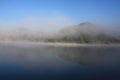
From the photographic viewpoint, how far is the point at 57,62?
2971 millimetres

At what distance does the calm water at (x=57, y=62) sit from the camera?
110 inches

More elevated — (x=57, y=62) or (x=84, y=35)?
(x=84, y=35)

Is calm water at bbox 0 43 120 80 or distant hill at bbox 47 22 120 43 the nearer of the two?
calm water at bbox 0 43 120 80

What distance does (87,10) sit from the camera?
10.0ft

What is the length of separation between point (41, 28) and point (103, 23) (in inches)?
34.2

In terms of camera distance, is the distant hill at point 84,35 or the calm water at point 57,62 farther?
the distant hill at point 84,35

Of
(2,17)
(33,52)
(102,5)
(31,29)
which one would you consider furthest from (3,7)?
(102,5)

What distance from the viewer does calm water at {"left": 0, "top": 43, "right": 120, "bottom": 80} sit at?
9.16ft

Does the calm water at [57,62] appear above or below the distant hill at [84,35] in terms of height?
below

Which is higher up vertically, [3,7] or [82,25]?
[3,7]

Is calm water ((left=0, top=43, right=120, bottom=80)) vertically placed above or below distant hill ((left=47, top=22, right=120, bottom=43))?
below

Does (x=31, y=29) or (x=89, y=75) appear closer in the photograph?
(x=89, y=75)

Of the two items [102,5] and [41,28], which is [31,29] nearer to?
[41,28]

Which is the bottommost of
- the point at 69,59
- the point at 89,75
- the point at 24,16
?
the point at 89,75
